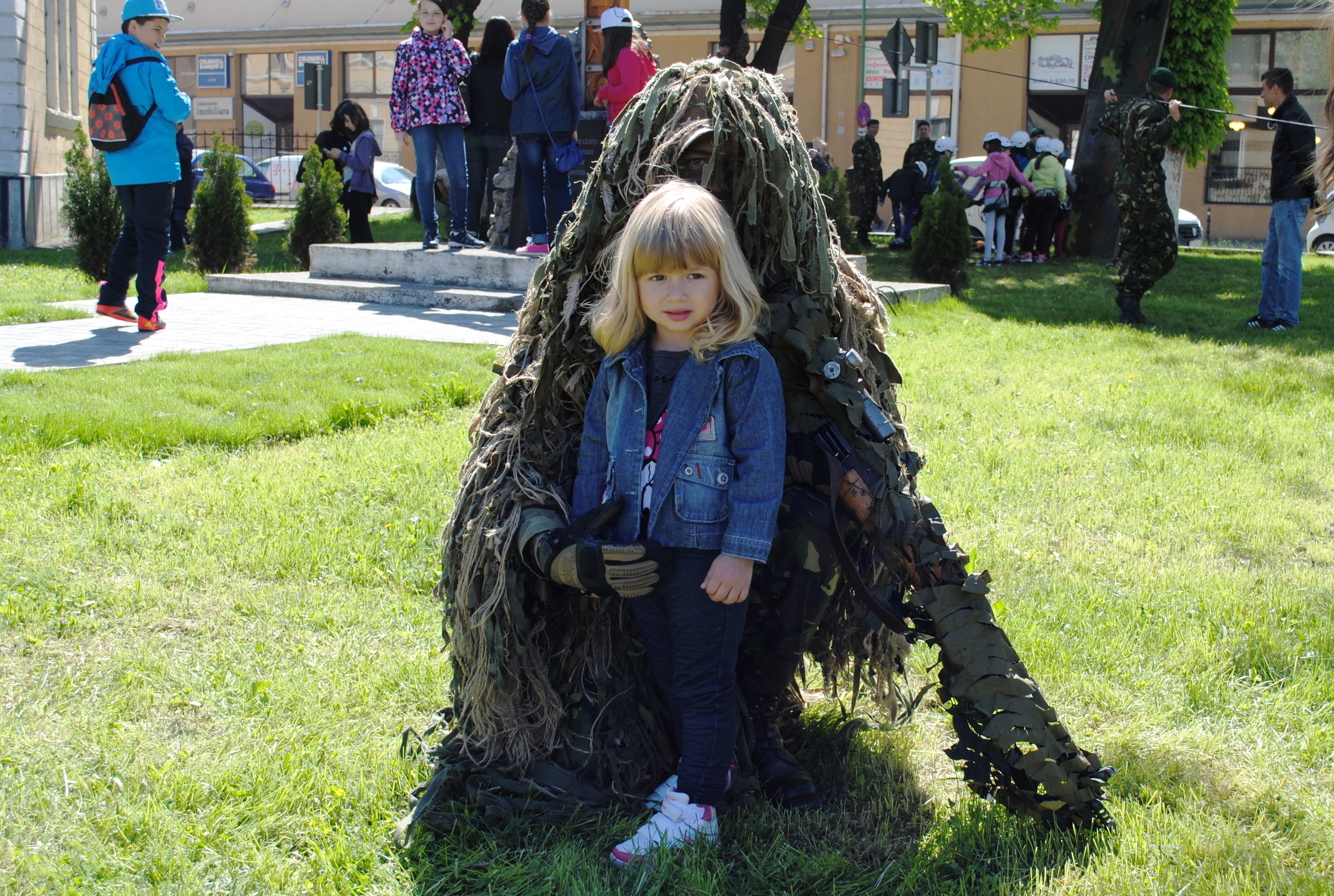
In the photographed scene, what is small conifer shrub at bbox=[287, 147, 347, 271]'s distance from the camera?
12125mm

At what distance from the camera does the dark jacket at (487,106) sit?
10.5 metres

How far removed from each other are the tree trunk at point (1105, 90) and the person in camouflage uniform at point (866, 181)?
2.98 m

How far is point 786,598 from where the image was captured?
2.57 metres

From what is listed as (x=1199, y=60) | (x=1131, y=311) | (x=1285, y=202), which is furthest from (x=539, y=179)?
(x=1199, y=60)

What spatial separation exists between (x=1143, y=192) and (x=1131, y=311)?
112 cm

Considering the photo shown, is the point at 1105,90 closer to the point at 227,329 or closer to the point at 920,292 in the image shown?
the point at 920,292

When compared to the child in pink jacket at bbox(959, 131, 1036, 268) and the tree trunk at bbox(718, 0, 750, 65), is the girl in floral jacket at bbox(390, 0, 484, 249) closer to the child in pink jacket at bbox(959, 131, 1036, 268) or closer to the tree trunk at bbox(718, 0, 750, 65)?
the tree trunk at bbox(718, 0, 750, 65)

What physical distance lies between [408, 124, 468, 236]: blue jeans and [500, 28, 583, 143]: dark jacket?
2.00 ft

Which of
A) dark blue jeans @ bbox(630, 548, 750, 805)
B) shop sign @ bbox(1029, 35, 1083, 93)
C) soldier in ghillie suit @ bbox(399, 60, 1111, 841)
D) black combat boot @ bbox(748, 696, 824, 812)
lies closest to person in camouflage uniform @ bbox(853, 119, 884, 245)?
shop sign @ bbox(1029, 35, 1083, 93)

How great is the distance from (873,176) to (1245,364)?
10.3m

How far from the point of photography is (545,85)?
8.86 metres

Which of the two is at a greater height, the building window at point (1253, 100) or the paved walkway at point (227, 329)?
the building window at point (1253, 100)

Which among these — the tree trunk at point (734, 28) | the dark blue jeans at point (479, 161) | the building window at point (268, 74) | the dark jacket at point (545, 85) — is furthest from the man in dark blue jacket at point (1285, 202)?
the building window at point (268, 74)

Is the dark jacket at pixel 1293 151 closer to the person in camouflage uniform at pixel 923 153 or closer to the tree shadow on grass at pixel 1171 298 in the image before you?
the tree shadow on grass at pixel 1171 298
